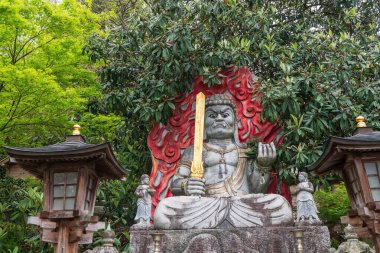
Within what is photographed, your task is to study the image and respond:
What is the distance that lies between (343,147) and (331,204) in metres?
5.70

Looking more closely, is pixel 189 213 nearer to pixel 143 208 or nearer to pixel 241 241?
pixel 143 208

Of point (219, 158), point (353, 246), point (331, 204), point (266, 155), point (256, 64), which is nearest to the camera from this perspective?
point (353, 246)

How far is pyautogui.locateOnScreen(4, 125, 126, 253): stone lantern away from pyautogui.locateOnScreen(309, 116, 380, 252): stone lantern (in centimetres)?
334

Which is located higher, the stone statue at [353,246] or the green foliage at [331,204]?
the green foliage at [331,204]

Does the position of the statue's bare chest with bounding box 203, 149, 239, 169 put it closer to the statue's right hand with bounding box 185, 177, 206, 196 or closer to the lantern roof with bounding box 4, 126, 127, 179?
the statue's right hand with bounding box 185, 177, 206, 196

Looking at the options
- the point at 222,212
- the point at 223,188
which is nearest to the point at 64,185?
the point at 222,212

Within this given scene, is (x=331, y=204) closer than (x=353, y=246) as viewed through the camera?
No

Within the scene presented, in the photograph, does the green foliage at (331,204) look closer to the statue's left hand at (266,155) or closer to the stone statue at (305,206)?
the statue's left hand at (266,155)

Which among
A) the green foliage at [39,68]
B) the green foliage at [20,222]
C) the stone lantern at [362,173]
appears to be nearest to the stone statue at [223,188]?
the stone lantern at [362,173]

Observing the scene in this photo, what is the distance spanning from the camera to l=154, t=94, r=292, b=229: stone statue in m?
6.72

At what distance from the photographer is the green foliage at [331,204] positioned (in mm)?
10492

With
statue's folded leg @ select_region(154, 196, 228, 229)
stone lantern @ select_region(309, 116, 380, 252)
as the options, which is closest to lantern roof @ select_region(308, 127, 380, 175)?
stone lantern @ select_region(309, 116, 380, 252)

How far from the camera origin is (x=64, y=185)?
5832 mm

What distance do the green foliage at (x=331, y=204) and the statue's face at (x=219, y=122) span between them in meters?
3.60
